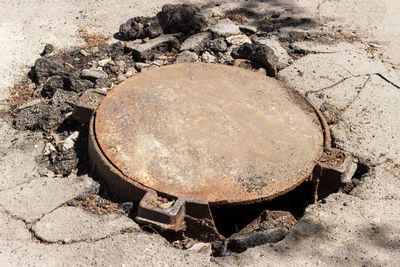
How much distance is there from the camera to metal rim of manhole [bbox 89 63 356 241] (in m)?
2.81

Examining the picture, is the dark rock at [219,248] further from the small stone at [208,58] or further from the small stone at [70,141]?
the small stone at [208,58]

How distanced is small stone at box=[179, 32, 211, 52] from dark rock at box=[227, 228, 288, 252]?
234cm

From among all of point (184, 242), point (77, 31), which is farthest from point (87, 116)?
point (77, 31)

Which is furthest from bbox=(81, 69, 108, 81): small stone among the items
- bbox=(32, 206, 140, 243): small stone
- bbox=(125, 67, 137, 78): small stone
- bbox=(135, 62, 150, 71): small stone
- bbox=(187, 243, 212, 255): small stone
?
bbox=(187, 243, 212, 255): small stone

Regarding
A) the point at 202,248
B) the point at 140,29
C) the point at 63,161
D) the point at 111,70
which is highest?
the point at 140,29

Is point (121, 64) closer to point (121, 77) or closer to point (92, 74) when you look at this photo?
point (121, 77)

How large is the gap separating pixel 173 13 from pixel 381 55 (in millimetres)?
2264

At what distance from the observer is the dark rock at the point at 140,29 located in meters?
4.71

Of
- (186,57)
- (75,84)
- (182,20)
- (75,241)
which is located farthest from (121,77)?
Result: (75,241)

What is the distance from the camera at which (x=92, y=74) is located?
13.4 ft

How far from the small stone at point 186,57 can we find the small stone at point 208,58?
70mm

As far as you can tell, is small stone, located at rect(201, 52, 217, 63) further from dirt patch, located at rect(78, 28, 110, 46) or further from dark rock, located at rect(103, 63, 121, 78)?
dirt patch, located at rect(78, 28, 110, 46)

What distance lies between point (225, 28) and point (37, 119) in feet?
7.37

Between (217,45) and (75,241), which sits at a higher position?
(217,45)
